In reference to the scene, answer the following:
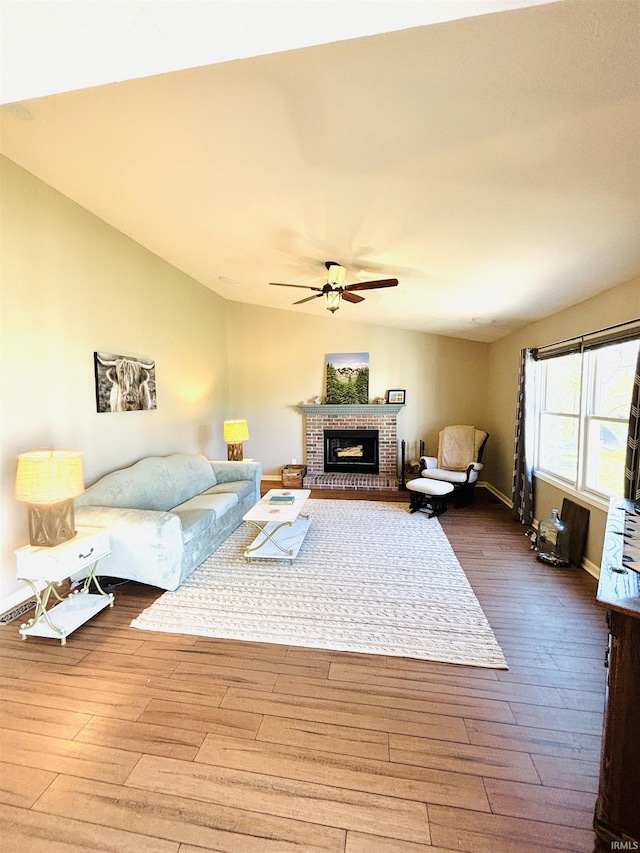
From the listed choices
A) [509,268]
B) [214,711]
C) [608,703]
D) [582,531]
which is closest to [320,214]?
[509,268]

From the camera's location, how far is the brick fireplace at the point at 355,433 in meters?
5.84

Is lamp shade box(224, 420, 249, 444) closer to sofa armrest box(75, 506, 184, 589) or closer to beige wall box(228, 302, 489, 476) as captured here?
beige wall box(228, 302, 489, 476)

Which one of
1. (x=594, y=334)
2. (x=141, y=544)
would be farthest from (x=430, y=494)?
(x=141, y=544)

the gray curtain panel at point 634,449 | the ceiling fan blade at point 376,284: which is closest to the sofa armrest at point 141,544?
the ceiling fan blade at point 376,284

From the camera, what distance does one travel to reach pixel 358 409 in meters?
5.97

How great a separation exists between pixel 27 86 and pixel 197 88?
908 mm

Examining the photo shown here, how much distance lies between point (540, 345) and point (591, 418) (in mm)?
1152

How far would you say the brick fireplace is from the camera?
5.84 m

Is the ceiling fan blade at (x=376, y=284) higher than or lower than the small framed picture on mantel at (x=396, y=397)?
higher

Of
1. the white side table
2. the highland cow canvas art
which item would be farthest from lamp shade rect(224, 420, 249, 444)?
the white side table

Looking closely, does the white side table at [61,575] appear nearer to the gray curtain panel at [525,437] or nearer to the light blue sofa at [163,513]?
the light blue sofa at [163,513]

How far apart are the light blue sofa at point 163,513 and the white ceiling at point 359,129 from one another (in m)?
2.36

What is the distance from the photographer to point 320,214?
2416 mm

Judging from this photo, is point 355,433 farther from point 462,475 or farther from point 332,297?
point 332,297
